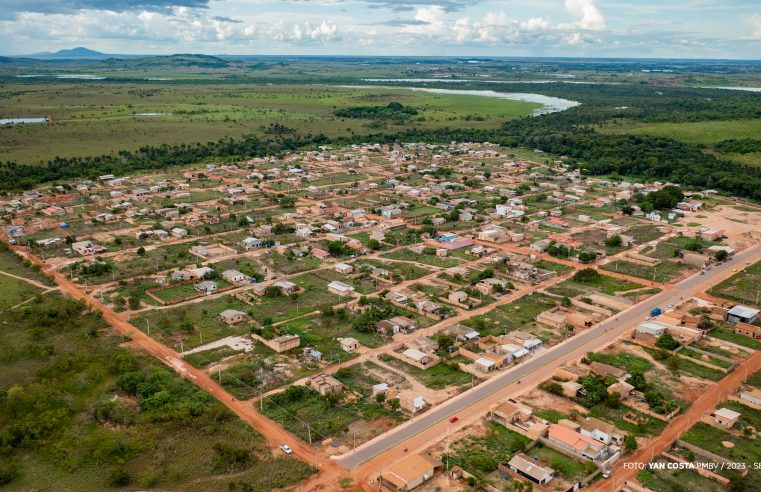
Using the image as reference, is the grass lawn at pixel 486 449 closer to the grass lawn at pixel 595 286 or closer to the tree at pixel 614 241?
the grass lawn at pixel 595 286

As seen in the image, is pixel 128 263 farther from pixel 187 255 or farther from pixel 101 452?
pixel 101 452

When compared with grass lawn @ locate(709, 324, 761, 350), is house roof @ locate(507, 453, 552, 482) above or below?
below

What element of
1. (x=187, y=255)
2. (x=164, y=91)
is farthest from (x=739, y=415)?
(x=164, y=91)

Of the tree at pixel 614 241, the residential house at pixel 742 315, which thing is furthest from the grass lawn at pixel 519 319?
the tree at pixel 614 241

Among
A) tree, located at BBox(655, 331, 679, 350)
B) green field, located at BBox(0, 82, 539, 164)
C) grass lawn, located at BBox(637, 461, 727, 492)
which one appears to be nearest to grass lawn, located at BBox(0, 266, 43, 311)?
grass lawn, located at BBox(637, 461, 727, 492)

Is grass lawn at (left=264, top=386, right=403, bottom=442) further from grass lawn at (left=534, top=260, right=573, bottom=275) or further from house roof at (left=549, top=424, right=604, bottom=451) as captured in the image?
grass lawn at (left=534, top=260, right=573, bottom=275)
